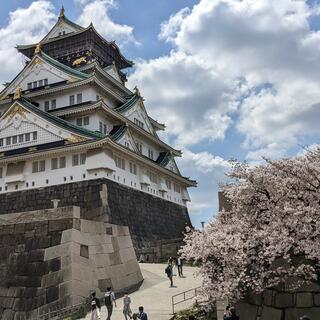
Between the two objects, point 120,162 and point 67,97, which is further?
point 67,97

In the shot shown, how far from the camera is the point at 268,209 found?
1066 cm

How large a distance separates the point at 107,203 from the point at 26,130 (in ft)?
30.0

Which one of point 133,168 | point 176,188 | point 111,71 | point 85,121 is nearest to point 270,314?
point 133,168

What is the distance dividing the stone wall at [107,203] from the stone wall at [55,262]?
9420 mm

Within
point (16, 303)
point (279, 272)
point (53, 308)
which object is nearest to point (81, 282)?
point (53, 308)

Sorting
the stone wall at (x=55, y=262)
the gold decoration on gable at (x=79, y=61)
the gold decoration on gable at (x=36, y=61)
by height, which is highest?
the gold decoration on gable at (x=79, y=61)

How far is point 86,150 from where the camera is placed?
3108cm

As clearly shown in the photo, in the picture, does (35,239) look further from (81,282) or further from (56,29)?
(56,29)

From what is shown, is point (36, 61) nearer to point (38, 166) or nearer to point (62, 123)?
point (62, 123)

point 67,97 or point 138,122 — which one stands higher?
point 67,97

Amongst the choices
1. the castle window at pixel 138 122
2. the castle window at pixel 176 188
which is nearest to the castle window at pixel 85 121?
the castle window at pixel 138 122

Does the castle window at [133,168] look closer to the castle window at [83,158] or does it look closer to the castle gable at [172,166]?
the castle window at [83,158]

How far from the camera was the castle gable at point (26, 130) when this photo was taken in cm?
3228

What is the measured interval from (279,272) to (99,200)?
2086cm
